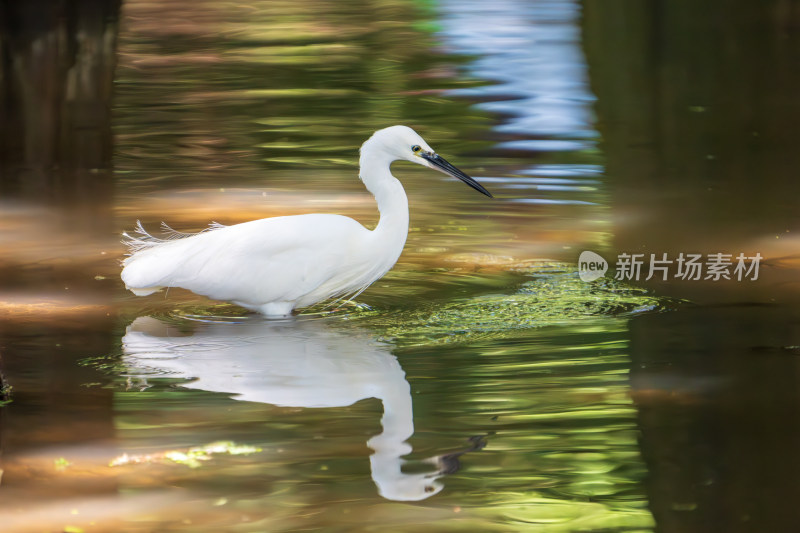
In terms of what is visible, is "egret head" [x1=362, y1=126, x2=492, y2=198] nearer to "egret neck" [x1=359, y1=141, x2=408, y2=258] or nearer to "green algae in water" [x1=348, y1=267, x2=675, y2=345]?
"egret neck" [x1=359, y1=141, x2=408, y2=258]

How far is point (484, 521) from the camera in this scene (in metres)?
4.29

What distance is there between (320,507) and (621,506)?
1.02 metres

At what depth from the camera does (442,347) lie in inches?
249

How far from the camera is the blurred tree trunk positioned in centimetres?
1134

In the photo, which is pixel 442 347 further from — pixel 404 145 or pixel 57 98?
pixel 57 98

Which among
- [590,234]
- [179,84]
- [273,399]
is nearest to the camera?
[273,399]

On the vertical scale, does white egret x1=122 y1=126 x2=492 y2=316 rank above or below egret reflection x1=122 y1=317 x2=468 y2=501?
above

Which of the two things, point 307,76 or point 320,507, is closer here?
point 320,507

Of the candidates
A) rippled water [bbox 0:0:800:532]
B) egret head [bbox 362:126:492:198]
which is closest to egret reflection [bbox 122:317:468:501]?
rippled water [bbox 0:0:800:532]

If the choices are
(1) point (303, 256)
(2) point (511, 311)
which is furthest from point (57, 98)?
(2) point (511, 311)

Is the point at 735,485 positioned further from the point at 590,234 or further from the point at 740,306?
the point at 590,234

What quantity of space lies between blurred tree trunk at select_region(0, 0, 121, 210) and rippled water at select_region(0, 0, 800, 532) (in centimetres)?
39

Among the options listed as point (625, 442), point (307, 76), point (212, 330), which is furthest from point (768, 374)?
point (307, 76)

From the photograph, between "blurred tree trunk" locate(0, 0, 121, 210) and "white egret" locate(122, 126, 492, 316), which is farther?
"blurred tree trunk" locate(0, 0, 121, 210)
